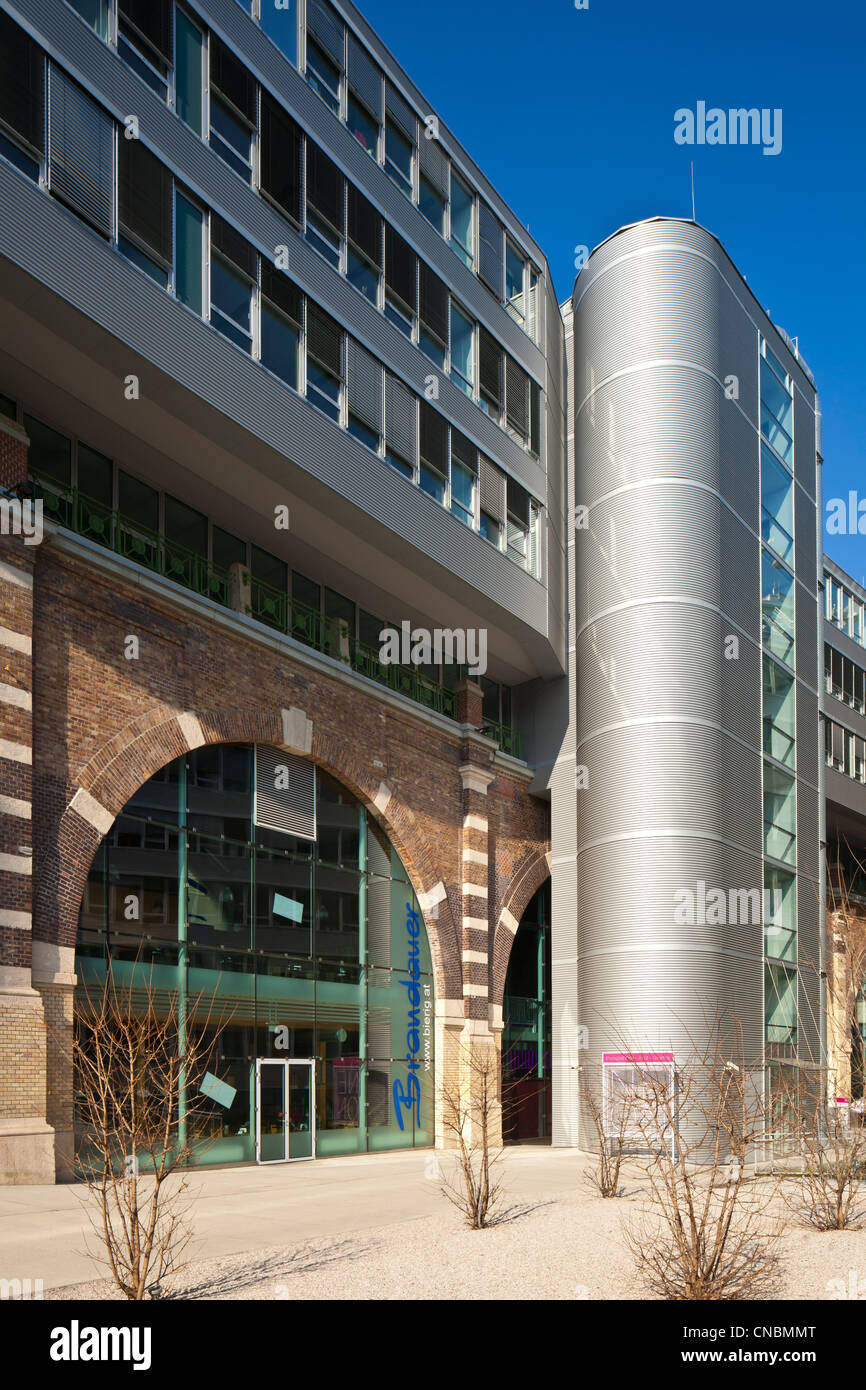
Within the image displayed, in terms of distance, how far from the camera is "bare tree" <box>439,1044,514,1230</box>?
16.5m

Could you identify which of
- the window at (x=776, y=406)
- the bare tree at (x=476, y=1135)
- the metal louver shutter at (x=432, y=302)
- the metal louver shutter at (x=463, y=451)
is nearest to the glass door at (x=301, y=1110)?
the bare tree at (x=476, y=1135)

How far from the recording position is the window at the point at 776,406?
38.1 meters

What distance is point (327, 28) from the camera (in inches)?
1100

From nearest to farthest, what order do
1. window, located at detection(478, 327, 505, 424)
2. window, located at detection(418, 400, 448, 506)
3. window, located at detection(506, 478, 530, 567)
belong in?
window, located at detection(418, 400, 448, 506) < window, located at detection(478, 327, 505, 424) < window, located at detection(506, 478, 530, 567)

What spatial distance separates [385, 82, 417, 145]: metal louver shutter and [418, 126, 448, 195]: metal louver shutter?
0.41 m

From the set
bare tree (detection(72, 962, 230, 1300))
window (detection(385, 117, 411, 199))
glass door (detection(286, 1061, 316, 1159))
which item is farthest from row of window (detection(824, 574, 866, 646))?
bare tree (detection(72, 962, 230, 1300))

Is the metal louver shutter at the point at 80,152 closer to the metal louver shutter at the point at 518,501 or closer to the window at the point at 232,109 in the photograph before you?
the window at the point at 232,109

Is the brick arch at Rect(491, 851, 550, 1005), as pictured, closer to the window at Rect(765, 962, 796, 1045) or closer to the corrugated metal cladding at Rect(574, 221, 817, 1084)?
the corrugated metal cladding at Rect(574, 221, 817, 1084)

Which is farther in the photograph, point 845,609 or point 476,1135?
point 845,609

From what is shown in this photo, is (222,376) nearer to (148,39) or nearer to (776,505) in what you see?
(148,39)

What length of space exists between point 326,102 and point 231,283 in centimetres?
588

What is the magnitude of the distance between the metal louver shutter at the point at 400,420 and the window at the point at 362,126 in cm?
522

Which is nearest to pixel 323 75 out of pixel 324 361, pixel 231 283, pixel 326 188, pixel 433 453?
pixel 326 188
